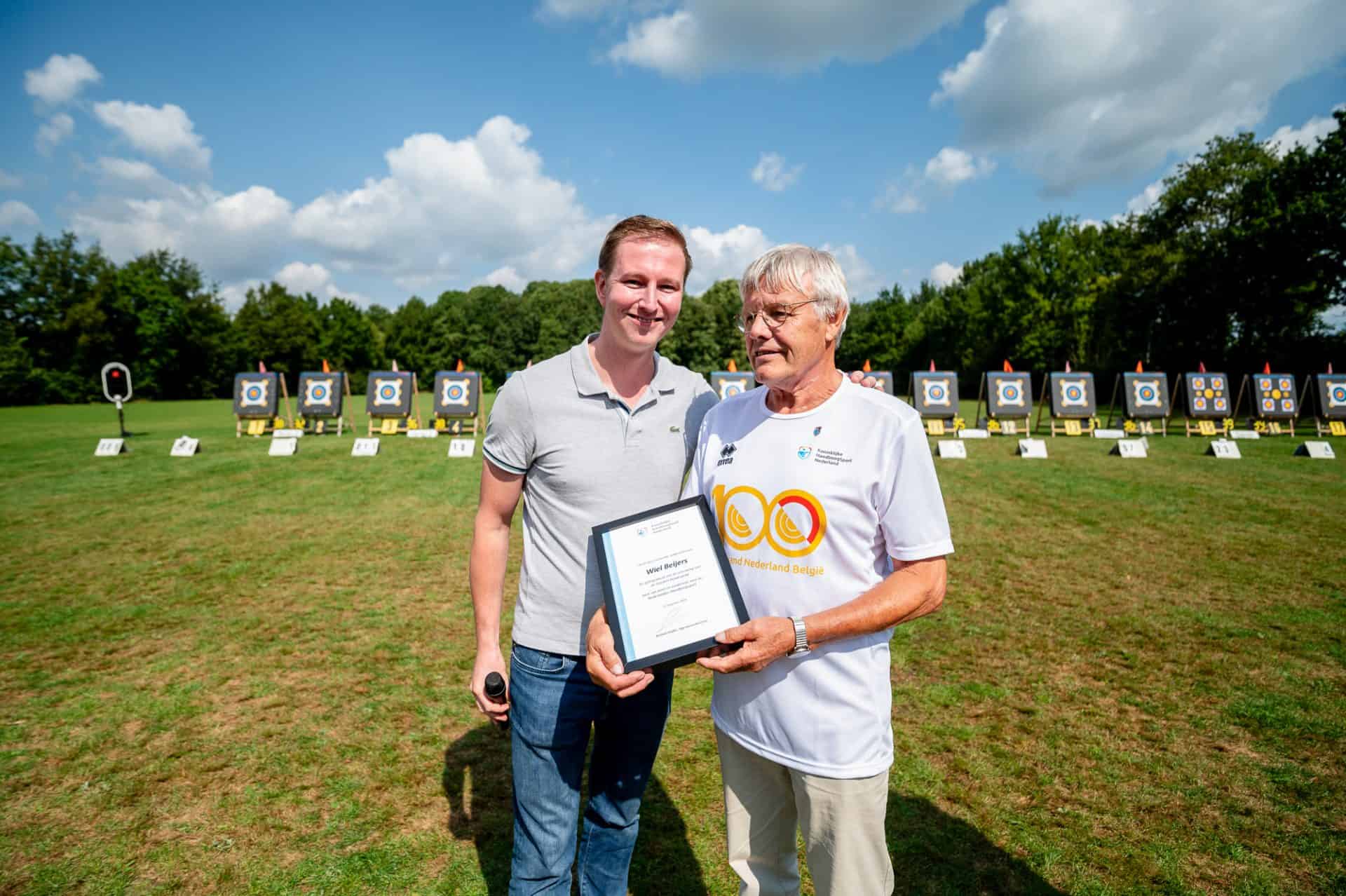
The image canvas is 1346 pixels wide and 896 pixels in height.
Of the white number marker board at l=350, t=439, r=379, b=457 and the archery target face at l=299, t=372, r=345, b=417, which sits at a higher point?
the archery target face at l=299, t=372, r=345, b=417

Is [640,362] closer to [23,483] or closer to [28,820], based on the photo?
[28,820]

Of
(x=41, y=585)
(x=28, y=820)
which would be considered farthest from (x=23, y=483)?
(x=28, y=820)

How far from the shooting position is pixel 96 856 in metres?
3.10

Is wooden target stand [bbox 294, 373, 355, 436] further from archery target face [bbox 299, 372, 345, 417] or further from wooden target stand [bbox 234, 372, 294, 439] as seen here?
wooden target stand [bbox 234, 372, 294, 439]

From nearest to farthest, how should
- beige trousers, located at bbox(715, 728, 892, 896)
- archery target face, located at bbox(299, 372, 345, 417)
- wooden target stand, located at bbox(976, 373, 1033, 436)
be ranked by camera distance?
1. beige trousers, located at bbox(715, 728, 892, 896)
2. archery target face, located at bbox(299, 372, 345, 417)
3. wooden target stand, located at bbox(976, 373, 1033, 436)

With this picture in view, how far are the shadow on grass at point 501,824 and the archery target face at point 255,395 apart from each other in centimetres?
1942

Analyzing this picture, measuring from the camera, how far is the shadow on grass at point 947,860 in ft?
9.81

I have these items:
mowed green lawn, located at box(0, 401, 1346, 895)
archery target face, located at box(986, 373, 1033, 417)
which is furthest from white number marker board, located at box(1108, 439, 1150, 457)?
mowed green lawn, located at box(0, 401, 1346, 895)

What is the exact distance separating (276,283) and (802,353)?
73200 mm

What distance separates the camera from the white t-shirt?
6.10 ft

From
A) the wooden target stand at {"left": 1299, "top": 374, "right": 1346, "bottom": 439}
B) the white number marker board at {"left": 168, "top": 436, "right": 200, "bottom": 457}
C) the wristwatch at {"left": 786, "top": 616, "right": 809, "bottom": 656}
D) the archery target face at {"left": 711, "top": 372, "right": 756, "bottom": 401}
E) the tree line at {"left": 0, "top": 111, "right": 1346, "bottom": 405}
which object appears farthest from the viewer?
the tree line at {"left": 0, "top": 111, "right": 1346, "bottom": 405}

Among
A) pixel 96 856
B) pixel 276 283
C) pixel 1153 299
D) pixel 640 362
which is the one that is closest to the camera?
pixel 640 362

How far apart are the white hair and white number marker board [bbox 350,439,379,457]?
52.3ft

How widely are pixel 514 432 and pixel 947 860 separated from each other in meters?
3.01
